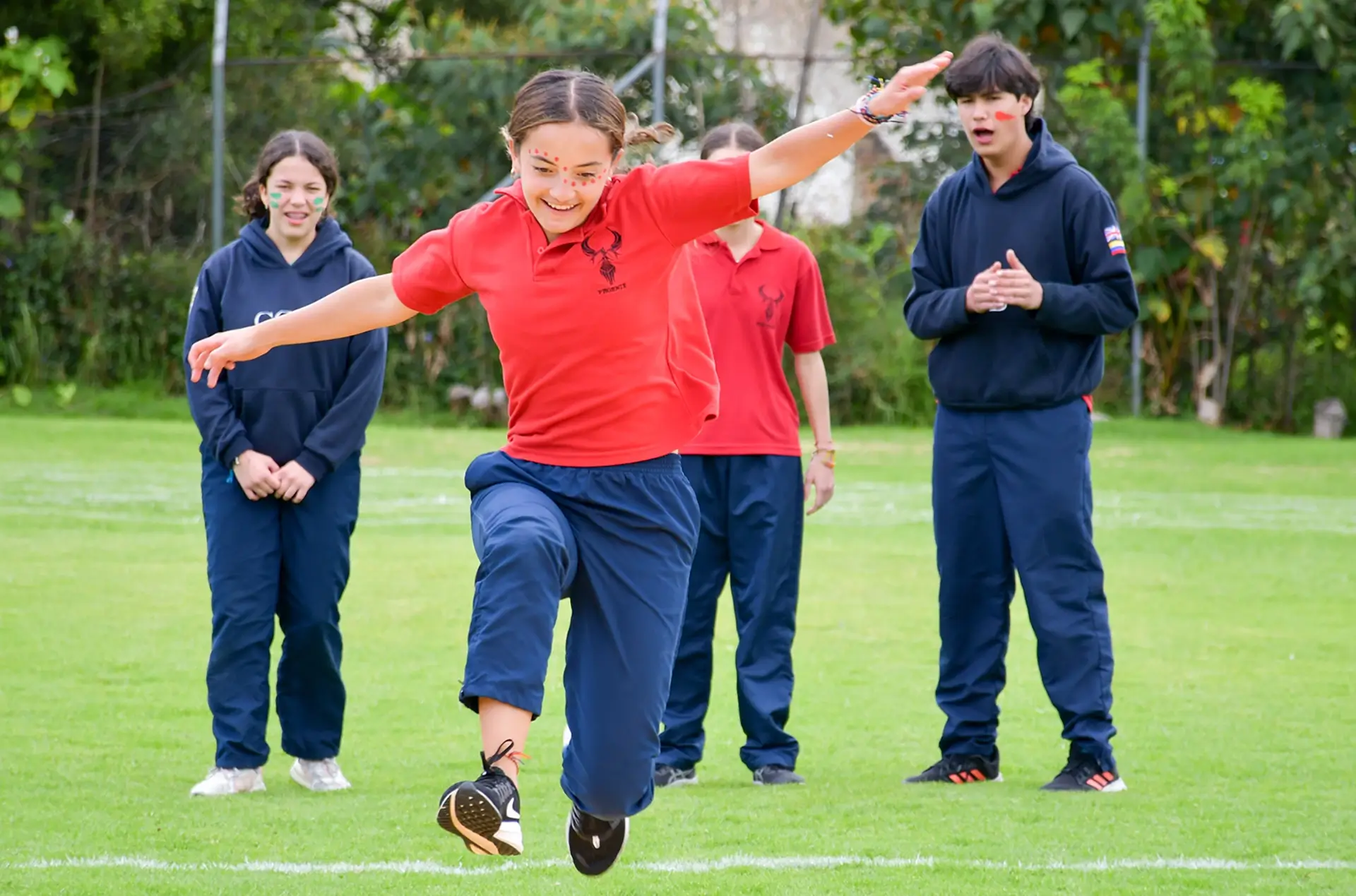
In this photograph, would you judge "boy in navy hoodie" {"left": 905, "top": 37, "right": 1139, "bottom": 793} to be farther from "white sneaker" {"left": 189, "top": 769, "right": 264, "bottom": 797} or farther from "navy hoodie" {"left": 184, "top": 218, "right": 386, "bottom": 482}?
"white sneaker" {"left": 189, "top": 769, "right": 264, "bottom": 797}

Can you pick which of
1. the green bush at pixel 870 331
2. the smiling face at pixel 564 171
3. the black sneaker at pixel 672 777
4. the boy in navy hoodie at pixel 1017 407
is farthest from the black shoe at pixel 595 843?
the green bush at pixel 870 331

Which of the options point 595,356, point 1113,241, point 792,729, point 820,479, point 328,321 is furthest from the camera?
point 792,729

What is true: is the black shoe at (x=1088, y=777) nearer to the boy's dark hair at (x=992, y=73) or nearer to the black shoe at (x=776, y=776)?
the black shoe at (x=776, y=776)

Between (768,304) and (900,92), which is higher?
(900,92)

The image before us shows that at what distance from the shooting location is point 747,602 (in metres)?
6.16

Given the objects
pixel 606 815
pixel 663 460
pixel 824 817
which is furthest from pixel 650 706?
pixel 824 817

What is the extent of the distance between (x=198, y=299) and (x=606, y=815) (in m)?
2.70

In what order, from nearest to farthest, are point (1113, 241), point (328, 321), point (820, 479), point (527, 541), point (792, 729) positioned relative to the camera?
point (527, 541) → point (328, 321) → point (1113, 241) → point (820, 479) → point (792, 729)

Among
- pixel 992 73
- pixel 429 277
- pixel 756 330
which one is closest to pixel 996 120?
pixel 992 73

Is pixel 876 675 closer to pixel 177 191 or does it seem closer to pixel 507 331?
pixel 507 331

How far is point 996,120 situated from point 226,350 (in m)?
2.74

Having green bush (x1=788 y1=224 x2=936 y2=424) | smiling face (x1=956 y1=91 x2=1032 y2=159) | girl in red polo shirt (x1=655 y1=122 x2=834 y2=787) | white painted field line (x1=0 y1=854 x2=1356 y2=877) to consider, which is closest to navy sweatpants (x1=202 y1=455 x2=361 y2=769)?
white painted field line (x1=0 y1=854 x2=1356 y2=877)

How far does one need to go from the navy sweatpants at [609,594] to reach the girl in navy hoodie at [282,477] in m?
1.81

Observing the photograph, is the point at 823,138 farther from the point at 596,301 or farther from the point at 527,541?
the point at 527,541
